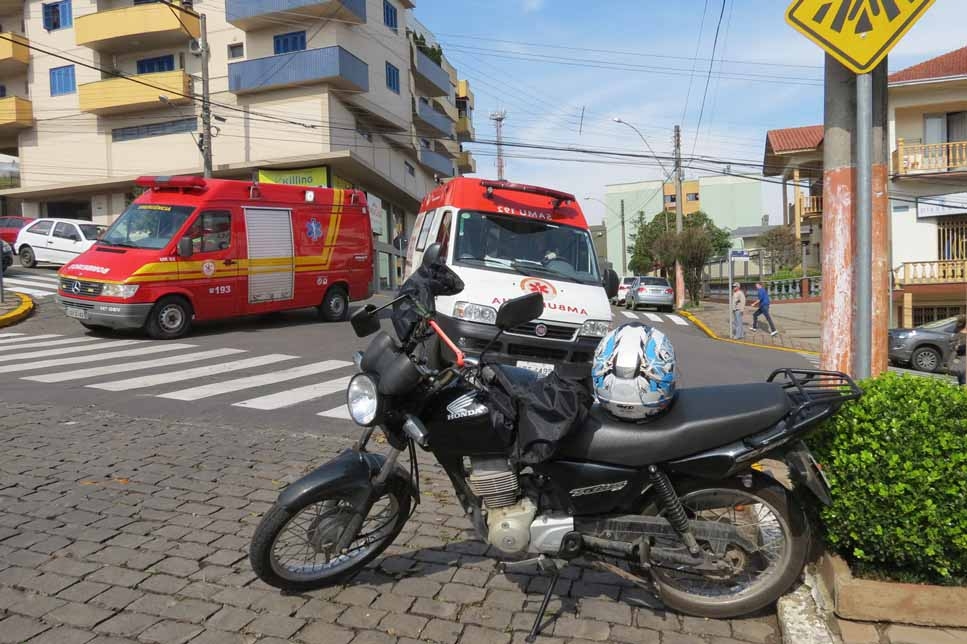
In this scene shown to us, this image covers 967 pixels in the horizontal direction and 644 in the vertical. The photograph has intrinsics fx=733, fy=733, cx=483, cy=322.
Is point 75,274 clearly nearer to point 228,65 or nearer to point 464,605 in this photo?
point 464,605

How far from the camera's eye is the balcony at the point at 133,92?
1316 inches

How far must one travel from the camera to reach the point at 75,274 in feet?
41.5

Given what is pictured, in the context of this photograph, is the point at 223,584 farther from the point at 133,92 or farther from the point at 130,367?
the point at 133,92

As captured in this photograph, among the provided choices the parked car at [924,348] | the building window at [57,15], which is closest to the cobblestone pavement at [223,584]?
the parked car at [924,348]

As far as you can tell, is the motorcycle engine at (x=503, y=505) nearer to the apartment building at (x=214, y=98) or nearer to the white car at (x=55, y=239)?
the white car at (x=55, y=239)

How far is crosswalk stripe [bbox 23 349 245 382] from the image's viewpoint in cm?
913

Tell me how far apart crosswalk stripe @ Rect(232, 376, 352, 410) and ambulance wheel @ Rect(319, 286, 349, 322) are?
277 inches

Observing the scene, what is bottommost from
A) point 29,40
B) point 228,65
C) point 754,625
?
point 754,625

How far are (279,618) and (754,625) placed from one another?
84.7 inches

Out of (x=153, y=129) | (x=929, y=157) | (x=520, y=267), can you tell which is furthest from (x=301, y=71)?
(x=520, y=267)

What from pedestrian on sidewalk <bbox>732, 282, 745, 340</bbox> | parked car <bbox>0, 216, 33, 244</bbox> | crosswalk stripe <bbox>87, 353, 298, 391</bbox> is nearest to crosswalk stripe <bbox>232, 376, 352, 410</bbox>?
crosswalk stripe <bbox>87, 353, 298, 391</bbox>

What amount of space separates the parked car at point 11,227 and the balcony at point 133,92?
327 inches

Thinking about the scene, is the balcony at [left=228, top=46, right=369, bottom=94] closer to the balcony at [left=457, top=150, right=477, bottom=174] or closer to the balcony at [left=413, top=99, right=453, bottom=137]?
the balcony at [left=413, top=99, right=453, bottom=137]

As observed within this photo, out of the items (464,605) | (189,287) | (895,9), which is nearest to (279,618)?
(464,605)
